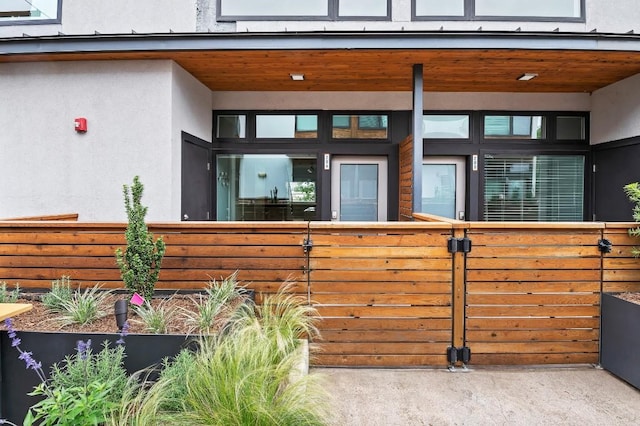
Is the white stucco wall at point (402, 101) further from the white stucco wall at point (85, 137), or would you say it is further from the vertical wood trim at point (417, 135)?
the white stucco wall at point (85, 137)

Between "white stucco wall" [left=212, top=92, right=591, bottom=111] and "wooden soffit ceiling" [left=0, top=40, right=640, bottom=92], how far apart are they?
117 millimetres

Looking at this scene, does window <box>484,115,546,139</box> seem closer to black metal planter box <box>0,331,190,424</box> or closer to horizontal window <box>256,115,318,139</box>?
horizontal window <box>256,115,318,139</box>

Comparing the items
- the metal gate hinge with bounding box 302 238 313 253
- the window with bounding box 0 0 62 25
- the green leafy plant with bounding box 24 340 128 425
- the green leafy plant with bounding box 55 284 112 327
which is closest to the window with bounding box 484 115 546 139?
the metal gate hinge with bounding box 302 238 313 253

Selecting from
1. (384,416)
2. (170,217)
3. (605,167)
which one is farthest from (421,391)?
(605,167)

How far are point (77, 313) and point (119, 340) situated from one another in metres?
0.63

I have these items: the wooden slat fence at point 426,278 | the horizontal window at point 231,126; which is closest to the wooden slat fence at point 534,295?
the wooden slat fence at point 426,278

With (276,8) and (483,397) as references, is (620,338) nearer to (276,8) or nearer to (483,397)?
(483,397)

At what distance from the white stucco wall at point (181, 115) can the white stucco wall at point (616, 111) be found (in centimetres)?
596

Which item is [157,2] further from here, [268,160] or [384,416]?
[384,416]

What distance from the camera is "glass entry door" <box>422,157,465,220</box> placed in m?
5.91

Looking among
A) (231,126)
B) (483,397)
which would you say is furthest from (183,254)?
(231,126)

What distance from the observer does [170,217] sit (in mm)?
4500

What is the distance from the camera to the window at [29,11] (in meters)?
5.26

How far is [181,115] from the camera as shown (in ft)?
15.6
